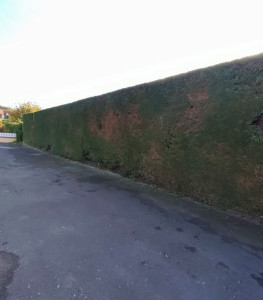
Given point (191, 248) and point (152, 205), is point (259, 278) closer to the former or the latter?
point (191, 248)

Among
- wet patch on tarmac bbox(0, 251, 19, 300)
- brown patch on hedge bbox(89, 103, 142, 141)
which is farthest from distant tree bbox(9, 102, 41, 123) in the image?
wet patch on tarmac bbox(0, 251, 19, 300)

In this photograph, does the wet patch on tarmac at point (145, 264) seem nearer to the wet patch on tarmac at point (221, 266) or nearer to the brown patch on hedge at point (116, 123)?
the wet patch on tarmac at point (221, 266)

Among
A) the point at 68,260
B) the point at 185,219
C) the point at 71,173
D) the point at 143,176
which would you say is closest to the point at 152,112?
the point at 143,176

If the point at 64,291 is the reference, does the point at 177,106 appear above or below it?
above

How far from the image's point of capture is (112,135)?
28.3ft

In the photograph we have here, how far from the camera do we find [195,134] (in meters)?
5.57

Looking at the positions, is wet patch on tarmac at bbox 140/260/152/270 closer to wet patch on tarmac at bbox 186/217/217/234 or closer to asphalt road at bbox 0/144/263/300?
asphalt road at bbox 0/144/263/300

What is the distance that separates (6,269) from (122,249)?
1597mm

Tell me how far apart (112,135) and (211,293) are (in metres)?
6.85

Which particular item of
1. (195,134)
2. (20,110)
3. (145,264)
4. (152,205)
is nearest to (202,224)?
(152,205)

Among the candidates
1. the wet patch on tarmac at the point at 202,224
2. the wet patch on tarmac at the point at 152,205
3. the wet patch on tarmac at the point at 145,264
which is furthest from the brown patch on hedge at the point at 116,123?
the wet patch on tarmac at the point at 145,264

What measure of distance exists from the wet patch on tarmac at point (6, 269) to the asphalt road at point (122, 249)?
0.01 meters

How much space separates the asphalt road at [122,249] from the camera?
8.00 feet

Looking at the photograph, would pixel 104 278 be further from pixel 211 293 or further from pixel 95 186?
pixel 95 186
